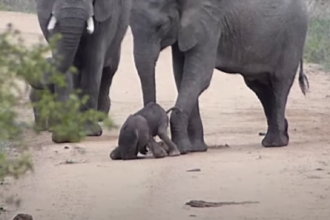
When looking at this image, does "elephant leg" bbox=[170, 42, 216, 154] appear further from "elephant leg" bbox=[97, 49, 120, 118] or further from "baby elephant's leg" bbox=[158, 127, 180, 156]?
"elephant leg" bbox=[97, 49, 120, 118]

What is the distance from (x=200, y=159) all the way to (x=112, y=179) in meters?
1.30

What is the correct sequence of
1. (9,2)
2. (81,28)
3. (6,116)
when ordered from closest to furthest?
(6,116), (81,28), (9,2)

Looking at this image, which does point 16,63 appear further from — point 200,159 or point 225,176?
point 200,159

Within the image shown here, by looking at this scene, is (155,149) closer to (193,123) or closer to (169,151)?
(169,151)

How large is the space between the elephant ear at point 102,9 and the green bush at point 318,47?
375 inches

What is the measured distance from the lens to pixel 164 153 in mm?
9969

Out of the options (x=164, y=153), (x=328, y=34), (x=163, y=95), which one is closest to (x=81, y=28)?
(x=164, y=153)

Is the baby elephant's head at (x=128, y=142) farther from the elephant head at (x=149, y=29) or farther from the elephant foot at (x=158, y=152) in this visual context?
the elephant head at (x=149, y=29)

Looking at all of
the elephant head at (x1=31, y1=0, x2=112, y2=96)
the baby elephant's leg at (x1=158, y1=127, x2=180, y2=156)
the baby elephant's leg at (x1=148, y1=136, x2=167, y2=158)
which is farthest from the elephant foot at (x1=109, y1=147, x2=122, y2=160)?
the elephant head at (x1=31, y1=0, x2=112, y2=96)

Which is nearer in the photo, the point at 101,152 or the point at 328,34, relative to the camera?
the point at 101,152

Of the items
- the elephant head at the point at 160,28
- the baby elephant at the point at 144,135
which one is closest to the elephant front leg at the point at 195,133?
the elephant head at the point at 160,28

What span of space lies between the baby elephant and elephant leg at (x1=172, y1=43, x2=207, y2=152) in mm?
545

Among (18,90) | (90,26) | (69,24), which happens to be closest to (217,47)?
(90,26)

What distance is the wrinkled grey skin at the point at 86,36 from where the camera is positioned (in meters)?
11.2
